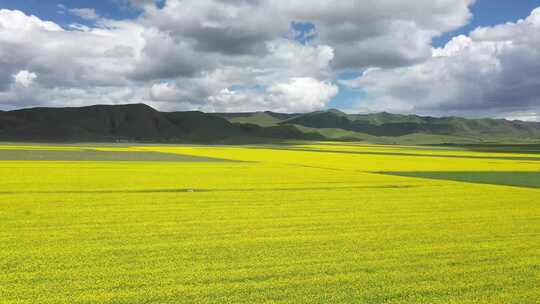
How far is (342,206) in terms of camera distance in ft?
69.1

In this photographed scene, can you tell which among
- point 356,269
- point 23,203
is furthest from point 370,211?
point 23,203

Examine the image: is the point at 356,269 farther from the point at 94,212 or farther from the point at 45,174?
the point at 45,174

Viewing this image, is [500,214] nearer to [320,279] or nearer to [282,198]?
[282,198]

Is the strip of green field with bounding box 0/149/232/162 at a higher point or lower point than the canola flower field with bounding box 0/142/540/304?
higher

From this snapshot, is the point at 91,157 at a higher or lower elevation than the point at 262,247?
higher

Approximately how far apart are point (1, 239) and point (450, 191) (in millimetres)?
23788

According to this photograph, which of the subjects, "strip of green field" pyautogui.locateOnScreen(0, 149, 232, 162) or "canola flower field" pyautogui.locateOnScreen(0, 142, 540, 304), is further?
"strip of green field" pyautogui.locateOnScreen(0, 149, 232, 162)

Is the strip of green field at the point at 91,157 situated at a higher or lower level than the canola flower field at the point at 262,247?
higher

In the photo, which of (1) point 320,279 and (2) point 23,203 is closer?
(1) point 320,279

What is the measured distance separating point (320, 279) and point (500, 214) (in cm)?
1281

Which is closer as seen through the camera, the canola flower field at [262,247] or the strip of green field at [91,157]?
the canola flower field at [262,247]

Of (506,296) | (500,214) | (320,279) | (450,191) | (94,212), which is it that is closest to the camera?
(506,296)

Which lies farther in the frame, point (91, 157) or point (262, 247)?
point (91, 157)

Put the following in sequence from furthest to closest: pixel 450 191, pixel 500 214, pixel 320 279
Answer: pixel 450 191, pixel 500 214, pixel 320 279
